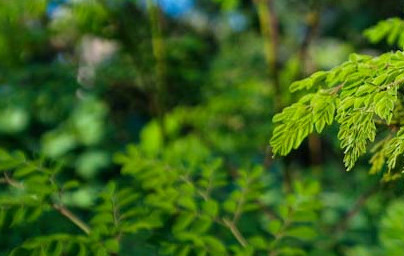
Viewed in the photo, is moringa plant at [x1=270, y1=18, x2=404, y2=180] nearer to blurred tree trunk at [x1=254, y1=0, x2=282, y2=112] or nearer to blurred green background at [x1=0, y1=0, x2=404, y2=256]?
blurred green background at [x1=0, y1=0, x2=404, y2=256]

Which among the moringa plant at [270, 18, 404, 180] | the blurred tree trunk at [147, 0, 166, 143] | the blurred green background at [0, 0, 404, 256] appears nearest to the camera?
the moringa plant at [270, 18, 404, 180]

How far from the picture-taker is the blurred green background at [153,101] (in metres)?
2.44

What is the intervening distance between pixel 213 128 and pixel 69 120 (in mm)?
1117

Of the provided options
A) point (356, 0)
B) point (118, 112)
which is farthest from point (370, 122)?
point (356, 0)

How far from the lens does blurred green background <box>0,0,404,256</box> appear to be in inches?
95.9

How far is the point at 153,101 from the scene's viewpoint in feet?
9.11

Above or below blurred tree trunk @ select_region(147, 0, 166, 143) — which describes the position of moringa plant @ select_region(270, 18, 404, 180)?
above

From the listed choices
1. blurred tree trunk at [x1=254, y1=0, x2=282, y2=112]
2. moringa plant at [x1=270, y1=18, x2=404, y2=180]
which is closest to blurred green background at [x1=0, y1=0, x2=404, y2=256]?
blurred tree trunk at [x1=254, y1=0, x2=282, y2=112]

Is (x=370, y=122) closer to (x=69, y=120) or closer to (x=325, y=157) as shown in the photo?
(x=69, y=120)

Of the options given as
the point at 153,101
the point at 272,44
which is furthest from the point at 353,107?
the point at 153,101

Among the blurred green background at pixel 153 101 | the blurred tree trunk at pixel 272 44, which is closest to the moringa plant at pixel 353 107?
the blurred green background at pixel 153 101

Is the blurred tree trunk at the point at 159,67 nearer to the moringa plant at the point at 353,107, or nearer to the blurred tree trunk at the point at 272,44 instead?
the blurred tree trunk at the point at 272,44

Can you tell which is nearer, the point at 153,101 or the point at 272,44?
the point at 272,44

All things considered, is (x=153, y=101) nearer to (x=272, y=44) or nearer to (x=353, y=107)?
(x=272, y=44)
